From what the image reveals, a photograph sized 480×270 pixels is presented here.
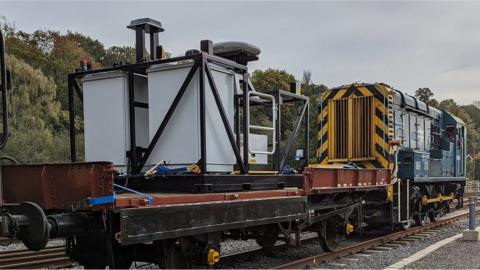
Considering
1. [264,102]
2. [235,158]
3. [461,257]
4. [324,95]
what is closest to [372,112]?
[324,95]

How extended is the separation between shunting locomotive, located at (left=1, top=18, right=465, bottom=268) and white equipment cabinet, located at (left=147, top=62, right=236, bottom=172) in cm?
1

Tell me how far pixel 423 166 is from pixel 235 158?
27.4 feet

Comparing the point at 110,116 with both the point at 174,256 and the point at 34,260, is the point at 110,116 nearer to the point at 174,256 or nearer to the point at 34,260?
the point at 174,256

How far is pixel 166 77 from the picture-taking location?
19.9ft

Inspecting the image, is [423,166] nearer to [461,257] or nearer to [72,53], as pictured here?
[461,257]

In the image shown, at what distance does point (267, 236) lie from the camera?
25.5ft

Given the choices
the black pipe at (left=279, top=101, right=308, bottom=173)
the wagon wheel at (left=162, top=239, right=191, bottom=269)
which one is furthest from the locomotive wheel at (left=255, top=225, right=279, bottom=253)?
the wagon wheel at (left=162, top=239, right=191, bottom=269)

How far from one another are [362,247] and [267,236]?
289 centimetres

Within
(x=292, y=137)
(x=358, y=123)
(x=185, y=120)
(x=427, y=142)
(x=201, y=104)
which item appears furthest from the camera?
(x=427, y=142)

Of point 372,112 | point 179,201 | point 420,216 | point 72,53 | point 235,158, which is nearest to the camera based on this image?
point 179,201

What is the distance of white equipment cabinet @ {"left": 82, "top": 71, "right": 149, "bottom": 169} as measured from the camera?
638cm

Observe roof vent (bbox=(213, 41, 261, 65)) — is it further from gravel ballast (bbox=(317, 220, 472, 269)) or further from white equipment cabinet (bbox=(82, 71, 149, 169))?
gravel ballast (bbox=(317, 220, 472, 269))

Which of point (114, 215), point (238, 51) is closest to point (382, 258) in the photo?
point (238, 51)

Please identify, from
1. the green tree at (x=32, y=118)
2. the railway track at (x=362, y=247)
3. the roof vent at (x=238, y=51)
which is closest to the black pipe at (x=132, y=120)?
the roof vent at (x=238, y=51)
